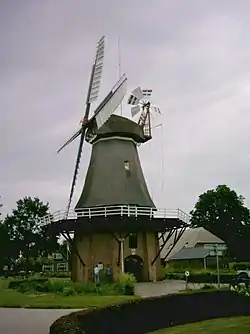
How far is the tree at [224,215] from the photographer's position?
70.2 m

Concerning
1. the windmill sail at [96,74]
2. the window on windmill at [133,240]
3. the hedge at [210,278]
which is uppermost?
the windmill sail at [96,74]

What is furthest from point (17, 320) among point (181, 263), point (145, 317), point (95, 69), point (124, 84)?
point (181, 263)

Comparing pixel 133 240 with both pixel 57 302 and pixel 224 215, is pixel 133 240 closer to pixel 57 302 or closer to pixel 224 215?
pixel 57 302

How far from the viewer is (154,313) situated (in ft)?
48.3

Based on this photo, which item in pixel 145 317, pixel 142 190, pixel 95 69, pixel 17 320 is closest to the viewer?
pixel 145 317

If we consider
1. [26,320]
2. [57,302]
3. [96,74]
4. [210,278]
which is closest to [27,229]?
[96,74]

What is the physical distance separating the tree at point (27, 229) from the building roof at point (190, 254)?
1397 cm

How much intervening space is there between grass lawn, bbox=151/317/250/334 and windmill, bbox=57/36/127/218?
21143 mm

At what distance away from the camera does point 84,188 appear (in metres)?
37.8

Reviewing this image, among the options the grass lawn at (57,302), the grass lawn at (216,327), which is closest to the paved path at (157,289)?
the grass lawn at (57,302)

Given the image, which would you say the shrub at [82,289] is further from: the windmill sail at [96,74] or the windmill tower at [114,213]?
the windmill sail at [96,74]

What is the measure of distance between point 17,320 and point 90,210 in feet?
64.7

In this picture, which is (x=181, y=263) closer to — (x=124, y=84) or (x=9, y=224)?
(x=9, y=224)

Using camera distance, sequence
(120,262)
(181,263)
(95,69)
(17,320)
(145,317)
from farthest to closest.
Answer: (181,263) → (95,69) → (120,262) → (17,320) → (145,317)
